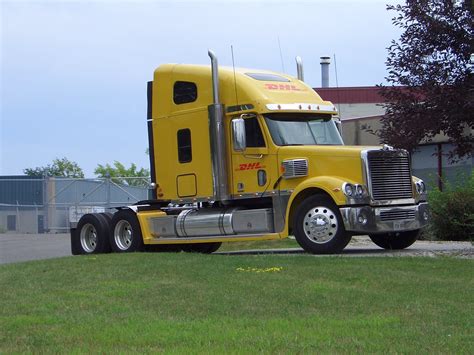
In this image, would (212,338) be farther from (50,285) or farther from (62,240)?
(62,240)

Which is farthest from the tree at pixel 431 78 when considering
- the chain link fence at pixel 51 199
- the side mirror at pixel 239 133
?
the chain link fence at pixel 51 199

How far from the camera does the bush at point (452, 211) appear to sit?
20125 mm

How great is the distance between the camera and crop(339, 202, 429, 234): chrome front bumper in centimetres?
1375

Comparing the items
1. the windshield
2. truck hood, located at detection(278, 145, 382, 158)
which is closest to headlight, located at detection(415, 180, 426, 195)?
truck hood, located at detection(278, 145, 382, 158)

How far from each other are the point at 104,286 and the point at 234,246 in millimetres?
9444

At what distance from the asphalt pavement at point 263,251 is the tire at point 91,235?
83 cm

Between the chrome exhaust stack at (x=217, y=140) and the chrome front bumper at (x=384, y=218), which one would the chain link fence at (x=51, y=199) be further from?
the chrome front bumper at (x=384, y=218)

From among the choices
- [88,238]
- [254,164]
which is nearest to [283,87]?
[254,164]

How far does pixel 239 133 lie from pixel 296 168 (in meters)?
1.18

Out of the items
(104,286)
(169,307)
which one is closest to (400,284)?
(169,307)

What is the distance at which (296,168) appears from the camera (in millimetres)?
14531

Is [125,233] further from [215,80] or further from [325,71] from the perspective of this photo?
[325,71]

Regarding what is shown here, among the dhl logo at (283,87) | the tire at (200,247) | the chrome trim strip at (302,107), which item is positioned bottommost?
the tire at (200,247)

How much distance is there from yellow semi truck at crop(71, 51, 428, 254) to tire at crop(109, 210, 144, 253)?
2 cm
